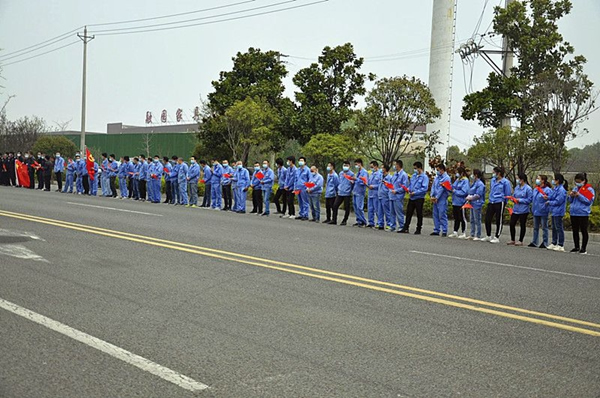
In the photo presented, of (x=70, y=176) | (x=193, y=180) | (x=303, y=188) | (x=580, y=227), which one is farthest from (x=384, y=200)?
(x=70, y=176)

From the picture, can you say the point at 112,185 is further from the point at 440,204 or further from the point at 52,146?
→ the point at 52,146

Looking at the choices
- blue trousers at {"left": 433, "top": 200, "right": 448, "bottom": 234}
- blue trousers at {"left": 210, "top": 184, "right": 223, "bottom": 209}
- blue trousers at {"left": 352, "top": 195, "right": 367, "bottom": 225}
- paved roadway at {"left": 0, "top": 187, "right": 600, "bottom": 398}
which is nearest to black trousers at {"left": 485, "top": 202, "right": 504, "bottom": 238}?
blue trousers at {"left": 433, "top": 200, "right": 448, "bottom": 234}

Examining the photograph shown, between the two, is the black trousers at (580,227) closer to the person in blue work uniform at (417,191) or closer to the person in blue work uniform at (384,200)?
the person in blue work uniform at (417,191)

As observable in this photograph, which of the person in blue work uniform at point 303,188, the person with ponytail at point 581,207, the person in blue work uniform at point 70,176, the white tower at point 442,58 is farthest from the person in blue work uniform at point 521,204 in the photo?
the white tower at point 442,58

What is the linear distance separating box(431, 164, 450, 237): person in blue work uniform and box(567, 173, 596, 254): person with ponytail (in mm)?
3406

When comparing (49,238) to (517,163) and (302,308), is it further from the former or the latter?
(517,163)

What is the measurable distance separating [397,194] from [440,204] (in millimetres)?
1251

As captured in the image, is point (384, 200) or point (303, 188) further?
point (303, 188)

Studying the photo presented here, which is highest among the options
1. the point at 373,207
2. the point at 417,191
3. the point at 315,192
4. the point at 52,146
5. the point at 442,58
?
the point at 442,58

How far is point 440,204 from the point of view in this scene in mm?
17438

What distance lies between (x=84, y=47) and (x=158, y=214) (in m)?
28.5

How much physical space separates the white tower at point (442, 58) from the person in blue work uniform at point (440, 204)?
2536 cm

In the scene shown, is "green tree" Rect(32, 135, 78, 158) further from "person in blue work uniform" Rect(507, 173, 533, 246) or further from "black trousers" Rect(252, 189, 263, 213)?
"person in blue work uniform" Rect(507, 173, 533, 246)

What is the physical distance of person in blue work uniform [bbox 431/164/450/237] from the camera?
56.5ft
